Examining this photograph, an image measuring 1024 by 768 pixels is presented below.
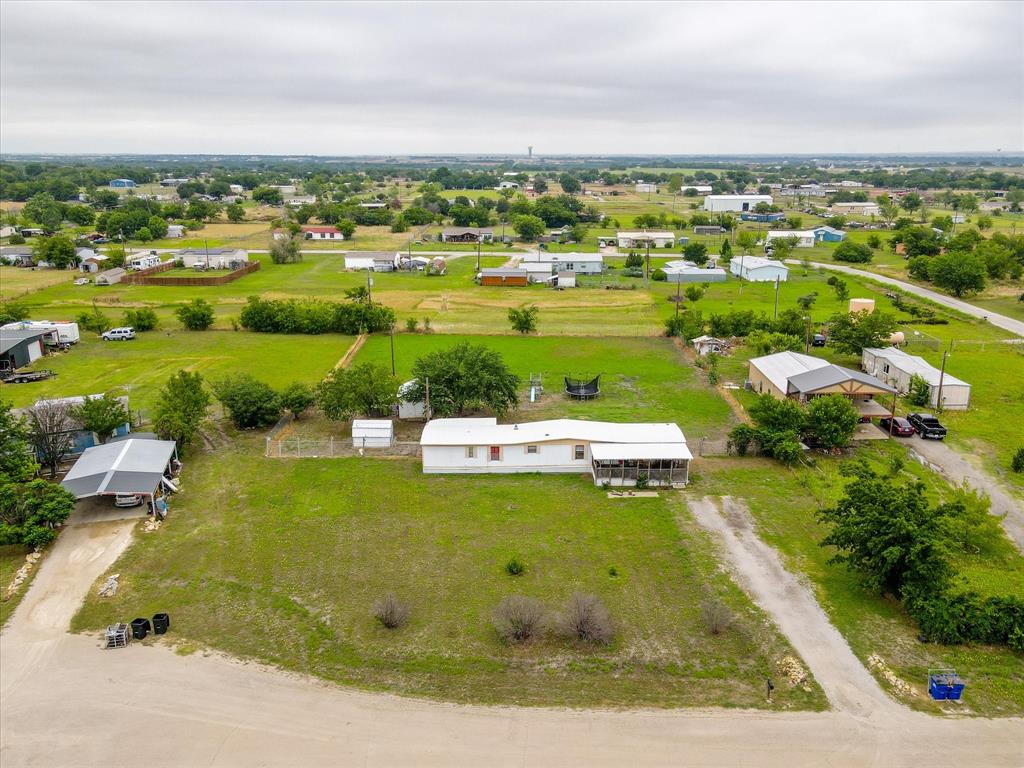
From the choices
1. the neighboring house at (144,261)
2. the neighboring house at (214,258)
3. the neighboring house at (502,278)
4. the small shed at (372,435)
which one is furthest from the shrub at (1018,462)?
the neighboring house at (144,261)

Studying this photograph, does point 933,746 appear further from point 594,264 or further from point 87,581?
point 594,264

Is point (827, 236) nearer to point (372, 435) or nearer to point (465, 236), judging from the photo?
point (465, 236)

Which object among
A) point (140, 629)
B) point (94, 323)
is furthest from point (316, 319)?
point (140, 629)

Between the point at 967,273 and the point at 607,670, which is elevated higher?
the point at 967,273

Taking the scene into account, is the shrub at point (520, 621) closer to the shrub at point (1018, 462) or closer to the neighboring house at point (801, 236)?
the shrub at point (1018, 462)

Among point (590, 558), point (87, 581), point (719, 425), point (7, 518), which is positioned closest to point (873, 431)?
point (719, 425)

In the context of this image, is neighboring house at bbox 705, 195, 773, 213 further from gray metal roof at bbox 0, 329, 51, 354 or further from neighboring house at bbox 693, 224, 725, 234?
gray metal roof at bbox 0, 329, 51, 354
